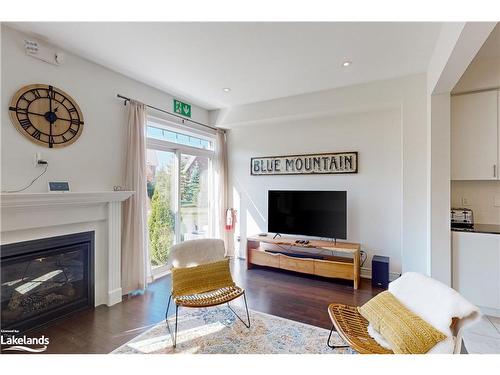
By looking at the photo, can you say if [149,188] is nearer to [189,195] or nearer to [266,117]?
[189,195]

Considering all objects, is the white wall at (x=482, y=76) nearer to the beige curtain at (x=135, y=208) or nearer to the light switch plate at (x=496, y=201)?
the light switch plate at (x=496, y=201)

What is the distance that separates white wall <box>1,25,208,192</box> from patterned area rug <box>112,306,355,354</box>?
1.71 meters

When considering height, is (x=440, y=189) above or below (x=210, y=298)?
above

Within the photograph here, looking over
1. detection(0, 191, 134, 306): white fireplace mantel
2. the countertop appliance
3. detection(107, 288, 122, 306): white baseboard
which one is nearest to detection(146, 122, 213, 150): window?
detection(0, 191, 134, 306): white fireplace mantel

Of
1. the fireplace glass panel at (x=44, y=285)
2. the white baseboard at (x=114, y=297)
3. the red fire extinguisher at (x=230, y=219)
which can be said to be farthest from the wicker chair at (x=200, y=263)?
the red fire extinguisher at (x=230, y=219)

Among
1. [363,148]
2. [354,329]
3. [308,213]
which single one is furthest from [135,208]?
[363,148]

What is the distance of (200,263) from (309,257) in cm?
181

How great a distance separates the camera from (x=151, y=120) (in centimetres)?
361

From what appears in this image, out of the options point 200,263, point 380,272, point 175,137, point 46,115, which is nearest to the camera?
point 46,115

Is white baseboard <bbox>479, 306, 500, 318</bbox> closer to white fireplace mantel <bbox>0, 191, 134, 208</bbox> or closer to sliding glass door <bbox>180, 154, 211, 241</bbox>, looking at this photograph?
sliding glass door <bbox>180, 154, 211, 241</bbox>

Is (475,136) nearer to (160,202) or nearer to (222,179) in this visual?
(222,179)

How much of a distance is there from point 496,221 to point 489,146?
90 centimetres

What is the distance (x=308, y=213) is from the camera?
12.8ft

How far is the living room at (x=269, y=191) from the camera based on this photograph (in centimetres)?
216
